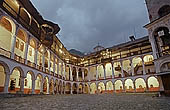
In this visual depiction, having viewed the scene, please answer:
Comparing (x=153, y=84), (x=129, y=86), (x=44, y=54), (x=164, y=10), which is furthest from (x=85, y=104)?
(x=129, y=86)

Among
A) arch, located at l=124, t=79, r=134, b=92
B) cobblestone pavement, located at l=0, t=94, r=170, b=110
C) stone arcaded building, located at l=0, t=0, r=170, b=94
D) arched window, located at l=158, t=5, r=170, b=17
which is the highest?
arched window, located at l=158, t=5, r=170, b=17

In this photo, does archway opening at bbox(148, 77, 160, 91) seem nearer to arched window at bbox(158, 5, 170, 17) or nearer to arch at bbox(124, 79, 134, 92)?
arch at bbox(124, 79, 134, 92)

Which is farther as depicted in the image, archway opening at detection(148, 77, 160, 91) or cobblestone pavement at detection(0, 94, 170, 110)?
archway opening at detection(148, 77, 160, 91)

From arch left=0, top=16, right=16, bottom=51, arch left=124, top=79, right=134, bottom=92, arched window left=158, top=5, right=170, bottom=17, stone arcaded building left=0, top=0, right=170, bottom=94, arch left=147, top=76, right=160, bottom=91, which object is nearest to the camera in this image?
stone arcaded building left=0, top=0, right=170, bottom=94

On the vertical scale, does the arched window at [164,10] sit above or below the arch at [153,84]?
above

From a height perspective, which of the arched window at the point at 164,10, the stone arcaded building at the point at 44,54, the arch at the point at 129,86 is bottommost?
the arch at the point at 129,86

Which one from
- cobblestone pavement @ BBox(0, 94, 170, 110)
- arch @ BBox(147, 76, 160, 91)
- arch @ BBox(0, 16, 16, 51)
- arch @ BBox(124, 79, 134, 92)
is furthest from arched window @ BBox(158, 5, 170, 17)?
arch @ BBox(124, 79, 134, 92)

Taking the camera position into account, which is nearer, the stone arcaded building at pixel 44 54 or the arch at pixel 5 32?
the stone arcaded building at pixel 44 54

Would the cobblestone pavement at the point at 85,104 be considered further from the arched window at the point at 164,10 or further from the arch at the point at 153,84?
the arch at the point at 153,84

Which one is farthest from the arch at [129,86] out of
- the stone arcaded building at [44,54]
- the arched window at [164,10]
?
the arched window at [164,10]

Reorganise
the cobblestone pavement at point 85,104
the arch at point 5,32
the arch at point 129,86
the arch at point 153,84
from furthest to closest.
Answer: the arch at point 129,86 < the arch at point 153,84 < the arch at point 5,32 < the cobblestone pavement at point 85,104

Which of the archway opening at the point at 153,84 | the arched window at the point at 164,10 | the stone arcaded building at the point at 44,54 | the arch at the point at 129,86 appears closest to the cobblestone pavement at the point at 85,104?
the stone arcaded building at the point at 44,54

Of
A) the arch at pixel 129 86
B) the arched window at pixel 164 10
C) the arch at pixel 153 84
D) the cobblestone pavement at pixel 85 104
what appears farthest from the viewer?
the arch at pixel 129 86

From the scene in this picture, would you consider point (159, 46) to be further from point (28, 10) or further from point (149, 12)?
point (28, 10)
